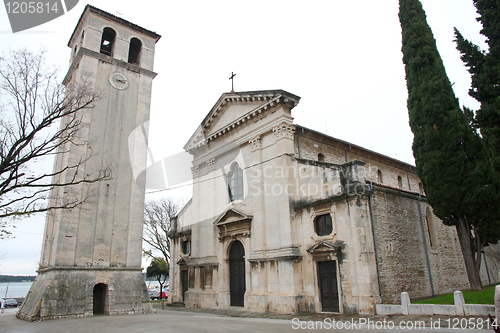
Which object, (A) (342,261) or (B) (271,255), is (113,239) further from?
(A) (342,261)

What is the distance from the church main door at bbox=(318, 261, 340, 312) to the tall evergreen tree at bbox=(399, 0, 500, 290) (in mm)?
5182

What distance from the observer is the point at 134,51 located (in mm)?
22797

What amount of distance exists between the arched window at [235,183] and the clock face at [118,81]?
8.16 m

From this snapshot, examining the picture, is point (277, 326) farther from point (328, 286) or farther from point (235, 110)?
point (235, 110)

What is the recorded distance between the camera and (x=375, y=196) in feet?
50.1

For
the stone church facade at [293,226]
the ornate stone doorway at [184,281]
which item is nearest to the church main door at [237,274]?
the stone church facade at [293,226]

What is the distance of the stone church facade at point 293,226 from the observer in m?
14.7

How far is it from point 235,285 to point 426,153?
40.3 feet

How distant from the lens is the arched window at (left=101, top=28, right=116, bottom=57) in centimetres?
2111

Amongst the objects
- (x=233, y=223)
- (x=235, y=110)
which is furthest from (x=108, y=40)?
(x=233, y=223)

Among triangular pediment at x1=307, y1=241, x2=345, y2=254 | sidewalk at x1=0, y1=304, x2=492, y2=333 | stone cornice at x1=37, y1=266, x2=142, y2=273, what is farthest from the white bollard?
stone cornice at x1=37, y1=266, x2=142, y2=273

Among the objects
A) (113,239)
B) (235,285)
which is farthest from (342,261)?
(113,239)

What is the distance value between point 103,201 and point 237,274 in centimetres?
846

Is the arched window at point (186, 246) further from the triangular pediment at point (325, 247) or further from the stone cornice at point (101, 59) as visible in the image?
the stone cornice at point (101, 59)
